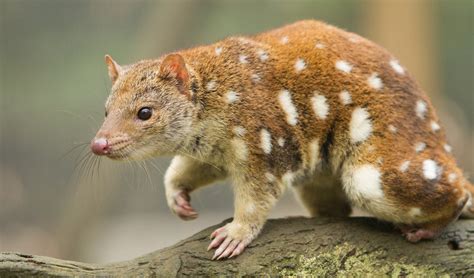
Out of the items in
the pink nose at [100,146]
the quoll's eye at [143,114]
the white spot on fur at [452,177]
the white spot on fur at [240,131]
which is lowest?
the white spot on fur at [452,177]

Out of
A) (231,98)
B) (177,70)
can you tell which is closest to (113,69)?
(177,70)

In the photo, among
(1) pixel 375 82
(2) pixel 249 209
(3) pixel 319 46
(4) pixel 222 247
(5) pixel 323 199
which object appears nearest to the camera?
(4) pixel 222 247

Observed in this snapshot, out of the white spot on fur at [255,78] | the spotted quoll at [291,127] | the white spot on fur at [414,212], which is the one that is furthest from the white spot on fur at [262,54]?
the white spot on fur at [414,212]

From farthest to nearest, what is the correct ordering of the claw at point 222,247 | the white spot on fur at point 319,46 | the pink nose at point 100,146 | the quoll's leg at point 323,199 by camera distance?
the quoll's leg at point 323,199
the white spot on fur at point 319,46
the claw at point 222,247
the pink nose at point 100,146

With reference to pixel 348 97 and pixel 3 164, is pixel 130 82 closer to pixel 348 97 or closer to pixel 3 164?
pixel 348 97

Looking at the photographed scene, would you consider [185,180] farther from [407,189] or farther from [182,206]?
[407,189]

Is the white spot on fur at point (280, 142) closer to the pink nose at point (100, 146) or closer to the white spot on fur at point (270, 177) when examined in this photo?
the white spot on fur at point (270, 177)

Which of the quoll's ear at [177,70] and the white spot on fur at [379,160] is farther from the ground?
the quoll's ear at [177,70]

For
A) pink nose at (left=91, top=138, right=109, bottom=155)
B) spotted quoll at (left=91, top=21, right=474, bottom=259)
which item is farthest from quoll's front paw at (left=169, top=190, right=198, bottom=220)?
pink nose at (left=91, top=138, right=109, bottom=155)

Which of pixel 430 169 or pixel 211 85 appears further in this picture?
pixel 211 85

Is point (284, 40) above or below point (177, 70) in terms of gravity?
above
